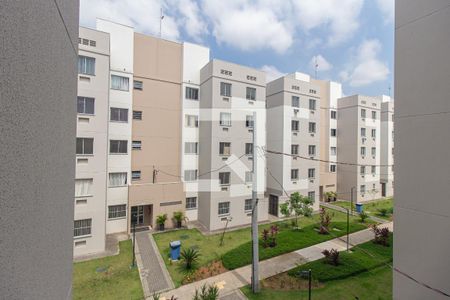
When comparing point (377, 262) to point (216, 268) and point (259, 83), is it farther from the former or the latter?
point (259, 83)

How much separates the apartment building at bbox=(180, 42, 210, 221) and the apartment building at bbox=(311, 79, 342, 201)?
17835 mm

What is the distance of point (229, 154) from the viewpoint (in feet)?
67.8

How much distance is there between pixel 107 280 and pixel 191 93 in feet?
53.4

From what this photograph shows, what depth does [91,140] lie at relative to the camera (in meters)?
15.8

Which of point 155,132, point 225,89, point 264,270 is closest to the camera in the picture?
point 264,270

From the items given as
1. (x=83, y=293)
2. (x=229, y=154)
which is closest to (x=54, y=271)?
(x=83, y=293)

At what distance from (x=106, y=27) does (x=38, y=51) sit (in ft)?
67.5

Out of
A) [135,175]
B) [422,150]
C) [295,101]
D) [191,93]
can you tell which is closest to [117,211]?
[135,175]

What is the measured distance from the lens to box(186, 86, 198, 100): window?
21955mm

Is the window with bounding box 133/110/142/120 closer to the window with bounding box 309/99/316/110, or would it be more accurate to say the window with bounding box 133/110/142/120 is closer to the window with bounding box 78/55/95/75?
the window with bounding box 78/55/95/75

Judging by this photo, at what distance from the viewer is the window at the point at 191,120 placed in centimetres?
2198

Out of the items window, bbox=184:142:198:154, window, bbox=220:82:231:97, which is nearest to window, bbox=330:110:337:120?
window, bbox=220:82:231:97

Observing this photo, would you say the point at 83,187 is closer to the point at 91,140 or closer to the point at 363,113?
the point at 91,140

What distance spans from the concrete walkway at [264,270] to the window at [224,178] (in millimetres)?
7853
